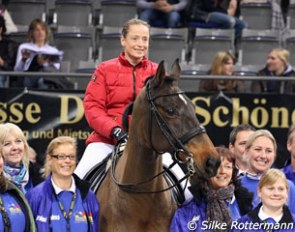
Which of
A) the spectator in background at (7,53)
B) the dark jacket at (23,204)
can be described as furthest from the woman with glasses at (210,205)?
the spectator in background at (7,53)

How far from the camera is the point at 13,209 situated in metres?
8.23

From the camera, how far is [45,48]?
14.3 m

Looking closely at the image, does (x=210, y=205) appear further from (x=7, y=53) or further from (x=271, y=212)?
(x=7, y=53)

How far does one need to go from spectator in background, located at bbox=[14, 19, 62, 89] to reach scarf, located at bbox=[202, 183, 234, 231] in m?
5.66

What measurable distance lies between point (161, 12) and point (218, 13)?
33.0 inches

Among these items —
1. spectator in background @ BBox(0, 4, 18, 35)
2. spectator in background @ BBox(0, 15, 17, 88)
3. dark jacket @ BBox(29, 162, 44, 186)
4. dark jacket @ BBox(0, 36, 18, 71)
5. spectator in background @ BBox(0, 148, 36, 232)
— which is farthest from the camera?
spectator in background @ BBox(0, 4, 18, 35)

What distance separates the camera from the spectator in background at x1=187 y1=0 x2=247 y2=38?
642 inches

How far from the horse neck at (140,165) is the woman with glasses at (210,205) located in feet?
0.92

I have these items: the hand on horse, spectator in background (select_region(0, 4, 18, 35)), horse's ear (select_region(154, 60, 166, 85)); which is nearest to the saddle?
the hand on horse

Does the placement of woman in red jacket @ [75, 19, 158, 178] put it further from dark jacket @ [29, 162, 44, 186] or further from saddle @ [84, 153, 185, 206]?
dark jacket @ [29, 162, 44, 186]

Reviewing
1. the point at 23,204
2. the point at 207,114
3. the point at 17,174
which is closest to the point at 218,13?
the point at 207,114

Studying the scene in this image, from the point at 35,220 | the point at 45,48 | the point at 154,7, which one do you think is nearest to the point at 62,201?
the point at 35,220

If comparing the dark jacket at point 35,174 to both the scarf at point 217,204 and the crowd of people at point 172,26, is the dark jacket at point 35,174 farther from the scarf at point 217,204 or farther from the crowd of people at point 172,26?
the scarf at point 217,204

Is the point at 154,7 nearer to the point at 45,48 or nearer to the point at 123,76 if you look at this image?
the point at 45,48
